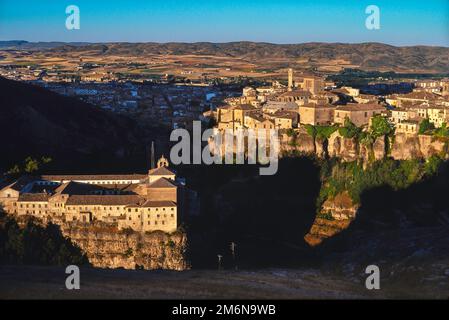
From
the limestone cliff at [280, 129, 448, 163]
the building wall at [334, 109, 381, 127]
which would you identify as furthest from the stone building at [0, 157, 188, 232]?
the building wall at [334, 109, 381, 127]

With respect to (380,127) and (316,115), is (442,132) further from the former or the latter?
(316,115)

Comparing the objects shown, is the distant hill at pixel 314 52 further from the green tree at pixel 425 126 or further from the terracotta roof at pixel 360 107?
the green tree at pixel 425 126

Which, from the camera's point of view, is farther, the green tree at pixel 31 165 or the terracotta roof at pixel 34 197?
the green tree at pixel 31 165

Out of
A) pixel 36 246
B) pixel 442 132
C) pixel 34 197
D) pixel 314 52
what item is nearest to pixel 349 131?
pixel 442 132

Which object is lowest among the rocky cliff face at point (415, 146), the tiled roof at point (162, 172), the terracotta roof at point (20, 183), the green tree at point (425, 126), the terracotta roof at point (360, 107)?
the terracotta roof at point (20, 183)

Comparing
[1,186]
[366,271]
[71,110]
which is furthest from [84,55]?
[366,271]

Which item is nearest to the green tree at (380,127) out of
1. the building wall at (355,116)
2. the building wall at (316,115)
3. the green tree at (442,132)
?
the building wall at (355,116)

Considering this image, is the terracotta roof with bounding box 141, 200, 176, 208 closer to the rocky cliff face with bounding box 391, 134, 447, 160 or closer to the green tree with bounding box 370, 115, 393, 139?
the green tree with bounding box 370, 115, 393, 139
